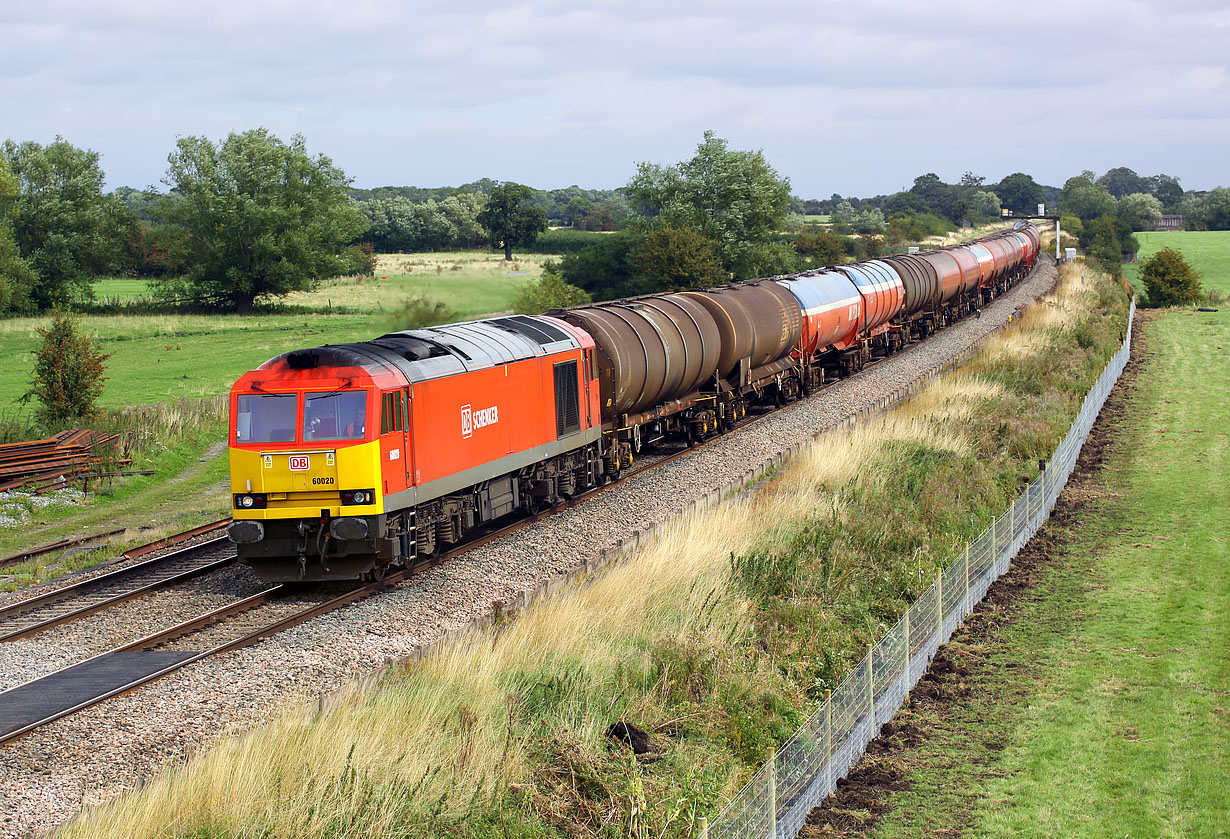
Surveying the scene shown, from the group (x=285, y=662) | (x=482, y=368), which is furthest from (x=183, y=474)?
(x=285, y=662)

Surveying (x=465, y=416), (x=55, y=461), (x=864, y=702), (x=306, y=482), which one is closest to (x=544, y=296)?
(x=55, y=461)

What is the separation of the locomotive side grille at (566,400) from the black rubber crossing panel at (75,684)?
9.14m

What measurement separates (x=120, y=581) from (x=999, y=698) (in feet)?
43.2

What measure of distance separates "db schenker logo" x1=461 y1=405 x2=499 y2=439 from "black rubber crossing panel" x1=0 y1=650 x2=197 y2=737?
5825mm

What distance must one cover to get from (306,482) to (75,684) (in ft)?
13.7

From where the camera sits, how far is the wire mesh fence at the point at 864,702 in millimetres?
8742

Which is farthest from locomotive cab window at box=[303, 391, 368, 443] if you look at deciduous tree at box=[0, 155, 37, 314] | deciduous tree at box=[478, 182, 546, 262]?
deciduous tree at box=[478, 182, 546, 262]

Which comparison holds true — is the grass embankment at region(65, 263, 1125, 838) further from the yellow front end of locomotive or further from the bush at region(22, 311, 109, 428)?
the bush at region(22, 311, 109, 428)

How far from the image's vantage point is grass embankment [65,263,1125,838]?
346 inches

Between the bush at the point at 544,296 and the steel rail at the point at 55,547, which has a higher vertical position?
the bush at the point at 544,296

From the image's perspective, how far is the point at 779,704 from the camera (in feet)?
38.0

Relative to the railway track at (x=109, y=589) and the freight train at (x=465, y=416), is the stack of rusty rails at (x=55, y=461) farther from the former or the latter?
the freight train at (x=465, y=416)

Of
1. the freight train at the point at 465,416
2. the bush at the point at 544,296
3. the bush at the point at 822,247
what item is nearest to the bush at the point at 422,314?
the bush at the point at 544,296

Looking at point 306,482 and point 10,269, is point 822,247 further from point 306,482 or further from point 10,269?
point 306,482
